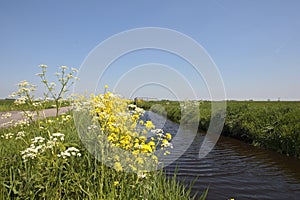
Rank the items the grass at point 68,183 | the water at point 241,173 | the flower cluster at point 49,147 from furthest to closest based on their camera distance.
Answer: the water at point 241,173 < the grass at point 68,183 < the flower cluster at point 49,147

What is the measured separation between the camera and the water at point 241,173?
20.3 feet

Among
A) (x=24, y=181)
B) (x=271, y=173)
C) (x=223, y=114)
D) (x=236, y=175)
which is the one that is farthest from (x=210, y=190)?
(x=223, y=114)

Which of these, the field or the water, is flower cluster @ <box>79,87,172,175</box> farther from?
the water

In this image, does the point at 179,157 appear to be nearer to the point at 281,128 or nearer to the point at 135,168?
A: the point at 281,128

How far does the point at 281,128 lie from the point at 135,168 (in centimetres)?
927

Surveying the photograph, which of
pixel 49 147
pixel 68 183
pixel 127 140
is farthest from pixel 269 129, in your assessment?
pixel 49 147

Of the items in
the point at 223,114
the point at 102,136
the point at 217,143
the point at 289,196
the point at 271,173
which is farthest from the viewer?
the point at 223,114

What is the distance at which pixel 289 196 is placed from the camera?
6.00 metres

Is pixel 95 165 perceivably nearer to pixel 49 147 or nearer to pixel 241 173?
pixel 49 147

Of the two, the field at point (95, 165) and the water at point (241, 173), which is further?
the water at point (241, 173)

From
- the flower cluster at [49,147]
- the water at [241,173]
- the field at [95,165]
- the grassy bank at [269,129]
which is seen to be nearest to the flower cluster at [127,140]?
the field at [95,165]

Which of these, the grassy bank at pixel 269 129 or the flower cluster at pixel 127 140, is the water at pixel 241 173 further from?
the flower cluster at pixel 127 140

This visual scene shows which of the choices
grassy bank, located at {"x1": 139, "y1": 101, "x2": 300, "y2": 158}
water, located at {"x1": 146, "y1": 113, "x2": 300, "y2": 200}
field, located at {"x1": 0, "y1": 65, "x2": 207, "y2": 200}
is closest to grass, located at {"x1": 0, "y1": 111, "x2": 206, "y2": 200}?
field, located at {"x1": 0, "y1": 65, "x2": 207, "y2": 200}

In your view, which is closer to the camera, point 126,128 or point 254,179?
point 126,128
